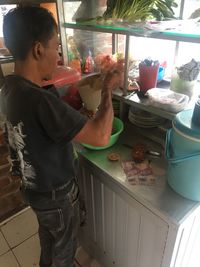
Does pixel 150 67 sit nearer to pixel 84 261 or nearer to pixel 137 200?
pixel 137 200

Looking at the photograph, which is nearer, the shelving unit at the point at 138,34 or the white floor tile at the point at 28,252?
the shelving unit at the point at 138,34

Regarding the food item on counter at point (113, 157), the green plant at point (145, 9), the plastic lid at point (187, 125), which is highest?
the green plant at point (145, 9)

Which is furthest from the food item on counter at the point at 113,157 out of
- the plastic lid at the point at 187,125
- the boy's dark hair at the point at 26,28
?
the boy's dark hair at the point at 26,28

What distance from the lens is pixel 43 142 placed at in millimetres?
847

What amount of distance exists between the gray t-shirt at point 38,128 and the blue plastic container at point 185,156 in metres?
0.34

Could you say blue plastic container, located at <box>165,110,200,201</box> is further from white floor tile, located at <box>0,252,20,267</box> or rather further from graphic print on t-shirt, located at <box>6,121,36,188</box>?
white floor tile, located at <box>0,252,20,267</box>

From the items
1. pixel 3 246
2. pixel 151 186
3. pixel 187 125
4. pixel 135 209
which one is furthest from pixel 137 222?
pixel 3 246

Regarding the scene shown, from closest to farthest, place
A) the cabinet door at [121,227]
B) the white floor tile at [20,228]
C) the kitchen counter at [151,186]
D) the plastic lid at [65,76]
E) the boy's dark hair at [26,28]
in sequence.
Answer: the boy's dark hair at [26,28], the kitchen counter at [151,186], the cabinet door at [121,227], the plastic lid at [65,76], the white floor tile at [20,228]

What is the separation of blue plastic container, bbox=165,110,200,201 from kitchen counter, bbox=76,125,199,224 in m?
0.05

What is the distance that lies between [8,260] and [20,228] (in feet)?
0.84

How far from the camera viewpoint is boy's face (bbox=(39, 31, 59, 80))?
81 centimetres

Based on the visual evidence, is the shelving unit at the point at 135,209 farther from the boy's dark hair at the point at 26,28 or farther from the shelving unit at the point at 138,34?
the boy's dark hair at the point at 26,28

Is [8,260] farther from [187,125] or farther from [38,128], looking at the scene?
[187,125]

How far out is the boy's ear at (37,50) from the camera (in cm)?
78
